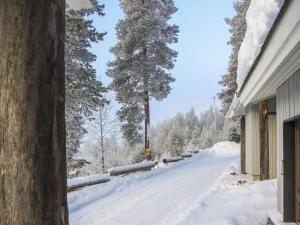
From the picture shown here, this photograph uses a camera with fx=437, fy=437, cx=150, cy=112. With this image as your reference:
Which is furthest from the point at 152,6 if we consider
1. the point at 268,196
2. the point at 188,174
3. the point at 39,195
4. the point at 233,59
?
the point at 39,195

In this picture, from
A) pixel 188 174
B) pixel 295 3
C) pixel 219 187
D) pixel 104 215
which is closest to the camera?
pixel 295 3

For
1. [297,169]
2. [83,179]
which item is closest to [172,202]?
[83,179]

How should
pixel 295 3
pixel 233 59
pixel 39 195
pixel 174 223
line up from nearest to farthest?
1. pixel 39 195
2. pixel 295 3
3. pixel 174 223
4. pixel 233 59

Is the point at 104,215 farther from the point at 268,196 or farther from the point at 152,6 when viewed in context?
the point at 152,6

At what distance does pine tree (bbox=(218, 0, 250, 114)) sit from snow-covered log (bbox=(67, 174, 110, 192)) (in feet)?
63.6

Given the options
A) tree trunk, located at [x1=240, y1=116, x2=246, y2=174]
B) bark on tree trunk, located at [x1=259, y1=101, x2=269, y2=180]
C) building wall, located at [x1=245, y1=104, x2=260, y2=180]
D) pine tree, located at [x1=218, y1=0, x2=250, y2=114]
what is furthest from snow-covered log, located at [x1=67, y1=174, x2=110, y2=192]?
pine tree, located at [x1=218, y1=0, x2=250, y2=114]

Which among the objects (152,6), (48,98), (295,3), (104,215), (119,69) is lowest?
(104,215)

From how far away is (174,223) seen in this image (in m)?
8.35

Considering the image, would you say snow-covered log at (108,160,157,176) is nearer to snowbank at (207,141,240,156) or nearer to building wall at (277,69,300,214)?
building wall at (277,69,300,214)

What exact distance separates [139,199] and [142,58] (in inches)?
640

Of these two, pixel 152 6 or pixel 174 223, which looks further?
pixel 152 6

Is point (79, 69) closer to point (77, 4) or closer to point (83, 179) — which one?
point (83, 179)

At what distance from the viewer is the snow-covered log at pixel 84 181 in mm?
12299

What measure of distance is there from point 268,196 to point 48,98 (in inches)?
362
